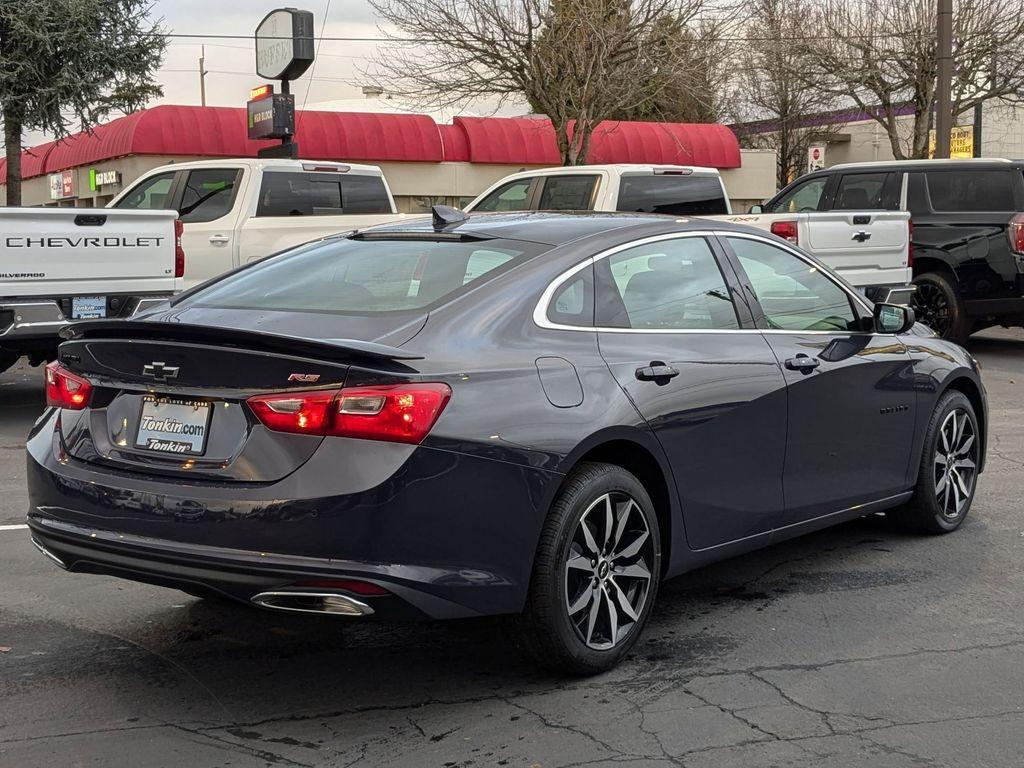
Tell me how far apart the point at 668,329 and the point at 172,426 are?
1920mm

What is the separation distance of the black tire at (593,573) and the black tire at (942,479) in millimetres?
2234

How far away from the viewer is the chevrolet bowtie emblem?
4246 mm

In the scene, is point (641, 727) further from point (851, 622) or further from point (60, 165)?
point (60, 165)

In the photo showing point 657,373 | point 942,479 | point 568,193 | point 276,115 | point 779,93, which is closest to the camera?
point 657,373

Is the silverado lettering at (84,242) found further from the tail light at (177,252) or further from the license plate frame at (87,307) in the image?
the license plate frame at (87,307)

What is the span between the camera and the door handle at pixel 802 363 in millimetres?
5582

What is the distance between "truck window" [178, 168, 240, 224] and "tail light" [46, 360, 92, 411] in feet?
31.7

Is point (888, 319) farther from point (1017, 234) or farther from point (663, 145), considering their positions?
point (663, 145)

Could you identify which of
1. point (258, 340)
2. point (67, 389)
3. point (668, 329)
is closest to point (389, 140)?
point (668, 329)

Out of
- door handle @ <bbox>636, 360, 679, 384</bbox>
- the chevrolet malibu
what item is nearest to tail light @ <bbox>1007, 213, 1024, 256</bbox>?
the chevrolet malibu

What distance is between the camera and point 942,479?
22.1 feet

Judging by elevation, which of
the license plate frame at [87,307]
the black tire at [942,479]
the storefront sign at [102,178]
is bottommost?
the black tire at [942,479]

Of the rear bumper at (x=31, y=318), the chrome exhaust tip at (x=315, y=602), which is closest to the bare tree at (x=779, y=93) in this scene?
the rear bumper at (x=31, y=318)

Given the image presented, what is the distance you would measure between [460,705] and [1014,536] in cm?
365
